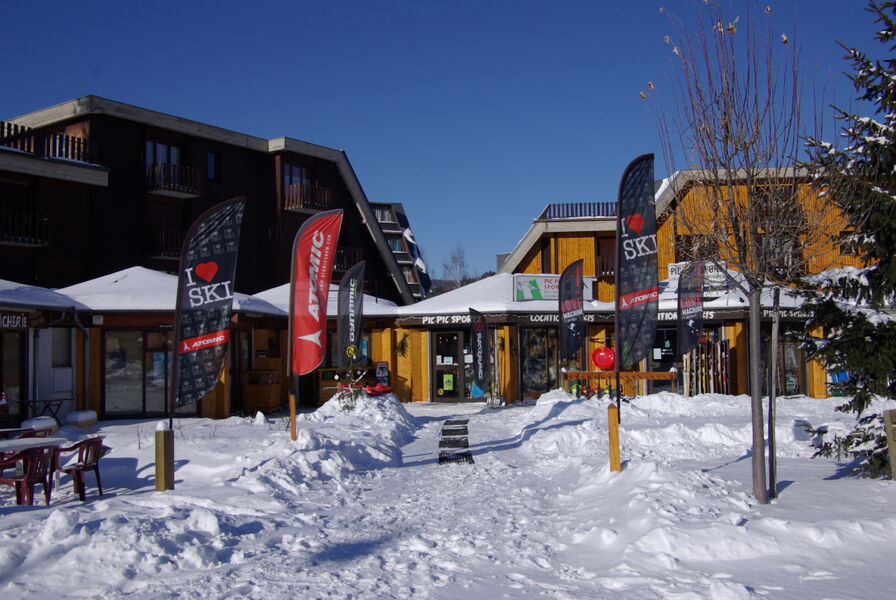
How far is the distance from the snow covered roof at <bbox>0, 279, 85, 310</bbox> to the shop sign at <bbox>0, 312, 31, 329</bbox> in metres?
0.41

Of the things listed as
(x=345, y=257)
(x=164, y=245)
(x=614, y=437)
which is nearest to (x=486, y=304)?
(x=345, y=257)

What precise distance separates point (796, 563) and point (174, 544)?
4.78m

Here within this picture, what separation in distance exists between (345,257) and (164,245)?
6986mm

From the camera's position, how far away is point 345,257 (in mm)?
27875

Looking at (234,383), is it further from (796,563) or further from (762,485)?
(796,563)

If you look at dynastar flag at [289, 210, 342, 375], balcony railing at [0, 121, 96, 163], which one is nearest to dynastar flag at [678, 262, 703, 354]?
dynastar flag at [289, 210, 342, 375]

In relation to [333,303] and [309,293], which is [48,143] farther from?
[309,293]

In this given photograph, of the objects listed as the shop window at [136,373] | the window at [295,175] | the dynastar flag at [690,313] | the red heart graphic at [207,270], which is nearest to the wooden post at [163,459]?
the red heart graphic at [207,270]

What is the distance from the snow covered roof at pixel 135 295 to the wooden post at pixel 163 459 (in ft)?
26.5

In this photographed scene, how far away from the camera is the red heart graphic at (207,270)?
8930mm

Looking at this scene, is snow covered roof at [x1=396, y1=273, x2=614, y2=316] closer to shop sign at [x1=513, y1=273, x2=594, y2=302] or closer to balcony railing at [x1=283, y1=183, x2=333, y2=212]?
shop sign at [x1=513, y1=273, x2=594, y2=302]

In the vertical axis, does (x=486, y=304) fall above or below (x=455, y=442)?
above

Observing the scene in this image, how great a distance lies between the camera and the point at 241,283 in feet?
84.8

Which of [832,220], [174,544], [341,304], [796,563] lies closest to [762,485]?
[796,563]
